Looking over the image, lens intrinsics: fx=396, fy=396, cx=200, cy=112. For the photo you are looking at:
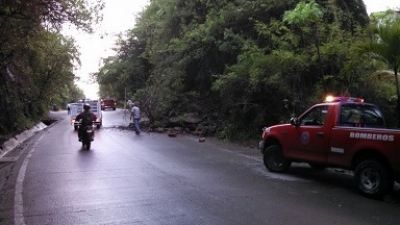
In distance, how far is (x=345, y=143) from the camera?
27.6 ft

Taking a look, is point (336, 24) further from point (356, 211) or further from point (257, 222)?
point (257, 222)

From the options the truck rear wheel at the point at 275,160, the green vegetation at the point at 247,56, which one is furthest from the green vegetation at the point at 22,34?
the truck rear wheel at the point at 275,160

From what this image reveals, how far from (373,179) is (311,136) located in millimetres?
1808

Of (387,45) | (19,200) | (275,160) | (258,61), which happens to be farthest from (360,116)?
(258,61)

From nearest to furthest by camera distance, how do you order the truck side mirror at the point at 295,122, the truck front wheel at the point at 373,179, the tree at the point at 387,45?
the truck front wheel at the point at 373,179, the truck side mirror at the point at 295,122, the tree at the point at 387,45

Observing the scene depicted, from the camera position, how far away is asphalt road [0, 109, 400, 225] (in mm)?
6477

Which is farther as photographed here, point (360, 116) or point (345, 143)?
point (360, 116)

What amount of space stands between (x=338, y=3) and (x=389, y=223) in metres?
15.6

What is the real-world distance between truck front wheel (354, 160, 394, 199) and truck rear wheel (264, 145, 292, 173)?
247 centimetres

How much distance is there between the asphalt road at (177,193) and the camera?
648 cm

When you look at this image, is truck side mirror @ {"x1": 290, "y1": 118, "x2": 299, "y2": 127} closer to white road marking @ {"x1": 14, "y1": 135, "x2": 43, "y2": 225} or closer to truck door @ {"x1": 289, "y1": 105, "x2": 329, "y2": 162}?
truck door @ {"x1": 289, "y1": 105, "x2": 329, "y2": 162}

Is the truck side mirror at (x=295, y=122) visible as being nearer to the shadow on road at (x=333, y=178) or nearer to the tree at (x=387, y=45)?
the shadow on road at (x=333, y=178)

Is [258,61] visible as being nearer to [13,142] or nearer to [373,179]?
Answer: [373,179]

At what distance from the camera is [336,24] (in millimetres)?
16438
